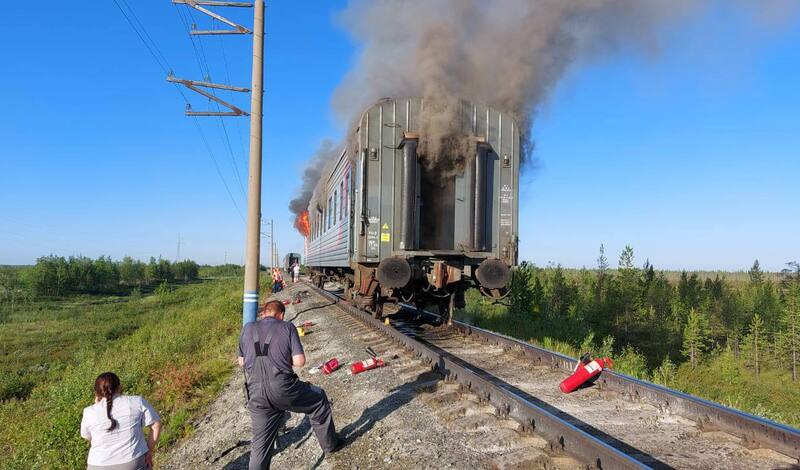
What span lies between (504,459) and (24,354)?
3157 cm

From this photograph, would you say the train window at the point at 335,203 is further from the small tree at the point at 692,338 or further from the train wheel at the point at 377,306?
the small tree at the point at 692,338

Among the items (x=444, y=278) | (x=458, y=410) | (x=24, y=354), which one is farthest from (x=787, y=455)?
(x=24, y=354)

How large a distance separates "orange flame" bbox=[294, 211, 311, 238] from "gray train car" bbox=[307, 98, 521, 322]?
16217mm

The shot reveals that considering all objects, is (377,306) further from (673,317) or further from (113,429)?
(673,317)

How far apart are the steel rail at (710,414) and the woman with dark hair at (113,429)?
15.6 ft

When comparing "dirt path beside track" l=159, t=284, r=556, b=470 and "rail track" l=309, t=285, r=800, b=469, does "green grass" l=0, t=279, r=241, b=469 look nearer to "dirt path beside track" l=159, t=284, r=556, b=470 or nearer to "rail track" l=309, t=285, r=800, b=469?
"dirt path beside track" l=159, t=284, r=556, b=470

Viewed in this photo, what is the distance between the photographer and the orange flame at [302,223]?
85.7 feet

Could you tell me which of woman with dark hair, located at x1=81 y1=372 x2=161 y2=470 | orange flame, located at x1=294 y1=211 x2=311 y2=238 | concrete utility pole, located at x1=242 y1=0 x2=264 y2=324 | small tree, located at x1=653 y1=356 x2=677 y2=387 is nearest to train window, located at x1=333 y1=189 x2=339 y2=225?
concrete utility pole, located at x1=242 y1=0 x2=264 y2=324

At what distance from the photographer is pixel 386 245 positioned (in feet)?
30.9

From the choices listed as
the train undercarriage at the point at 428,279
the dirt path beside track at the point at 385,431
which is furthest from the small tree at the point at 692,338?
the dirt path beside track at the point at 385,431

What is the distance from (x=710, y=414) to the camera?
16.0 ft

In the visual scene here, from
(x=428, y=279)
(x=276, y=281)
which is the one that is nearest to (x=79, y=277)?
(x=276, y=281)

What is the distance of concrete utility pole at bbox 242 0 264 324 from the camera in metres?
8.49

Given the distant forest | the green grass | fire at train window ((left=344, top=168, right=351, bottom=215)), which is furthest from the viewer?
the distant forest
